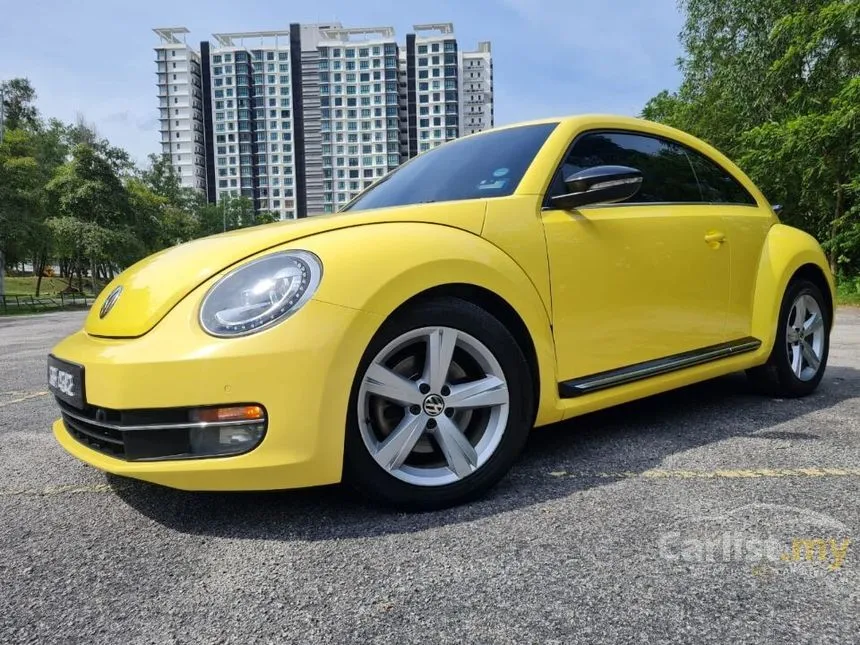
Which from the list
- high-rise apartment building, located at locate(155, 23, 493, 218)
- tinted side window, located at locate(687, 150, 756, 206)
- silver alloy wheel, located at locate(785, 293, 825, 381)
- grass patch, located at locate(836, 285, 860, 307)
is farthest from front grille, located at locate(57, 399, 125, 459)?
high-rise apartment building, located at locate(155, 23, 493, 218)

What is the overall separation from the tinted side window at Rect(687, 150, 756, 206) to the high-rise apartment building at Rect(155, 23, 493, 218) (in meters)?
122

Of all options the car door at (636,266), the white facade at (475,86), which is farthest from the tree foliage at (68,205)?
the white facade at (475,86)

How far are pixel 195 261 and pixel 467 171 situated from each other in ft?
4.24

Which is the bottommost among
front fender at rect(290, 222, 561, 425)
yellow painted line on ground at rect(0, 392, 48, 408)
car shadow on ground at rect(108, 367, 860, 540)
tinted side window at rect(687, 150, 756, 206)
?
yellow painted line on ground at rect(0, 392, 48, 408)

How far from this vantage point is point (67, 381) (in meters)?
2.08

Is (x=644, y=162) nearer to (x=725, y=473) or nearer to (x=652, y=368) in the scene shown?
(x=652, y=368)

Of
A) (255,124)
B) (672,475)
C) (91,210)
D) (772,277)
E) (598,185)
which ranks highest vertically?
(255,124)

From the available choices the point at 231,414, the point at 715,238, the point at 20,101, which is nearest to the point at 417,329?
the point at 231,414

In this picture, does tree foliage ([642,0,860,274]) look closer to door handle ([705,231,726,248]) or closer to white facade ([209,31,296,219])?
door handle ([705,231,726,248])

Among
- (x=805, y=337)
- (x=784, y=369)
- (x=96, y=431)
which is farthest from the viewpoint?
(x=805, y=337)

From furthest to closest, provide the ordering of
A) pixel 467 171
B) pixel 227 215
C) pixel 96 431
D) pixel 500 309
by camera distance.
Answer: pixel 227 215, pixel 467 171, pixel 500 309, pixel 96 431

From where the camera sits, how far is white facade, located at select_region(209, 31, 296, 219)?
123625mm

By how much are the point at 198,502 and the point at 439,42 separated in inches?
5185

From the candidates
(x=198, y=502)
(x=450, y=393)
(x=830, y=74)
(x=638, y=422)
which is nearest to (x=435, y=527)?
(x=450, y=393)
